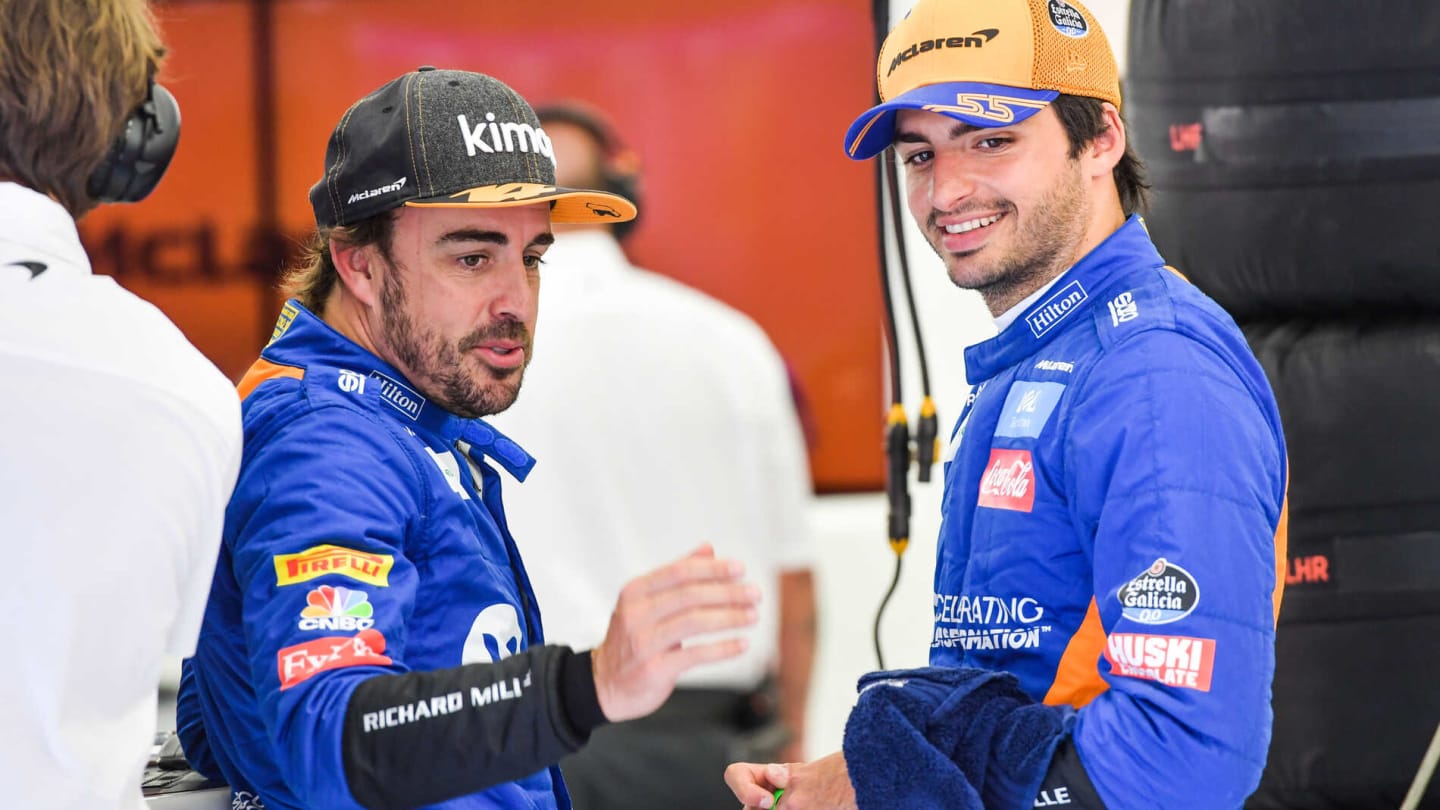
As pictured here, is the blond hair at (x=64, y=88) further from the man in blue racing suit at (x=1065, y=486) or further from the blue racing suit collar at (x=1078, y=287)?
the blue racing suit collar at (x=1078, y=287)

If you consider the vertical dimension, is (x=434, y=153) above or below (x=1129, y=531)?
above

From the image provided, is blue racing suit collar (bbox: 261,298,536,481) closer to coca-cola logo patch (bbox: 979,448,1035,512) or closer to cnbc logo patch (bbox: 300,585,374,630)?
cnbc logo patch (bbox: 300,585,374,630)

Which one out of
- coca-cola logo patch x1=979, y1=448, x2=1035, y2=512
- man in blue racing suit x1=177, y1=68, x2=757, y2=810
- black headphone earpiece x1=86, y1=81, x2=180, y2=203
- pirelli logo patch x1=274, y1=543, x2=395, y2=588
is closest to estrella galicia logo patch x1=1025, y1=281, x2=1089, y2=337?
coca-cola logo patch x1=979, y1=448, x2=1035, y2=512

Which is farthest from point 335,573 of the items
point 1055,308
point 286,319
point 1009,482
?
point 1055,308

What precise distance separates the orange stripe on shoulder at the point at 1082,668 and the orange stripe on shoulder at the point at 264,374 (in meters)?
0.76

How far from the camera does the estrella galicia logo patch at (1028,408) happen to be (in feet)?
4.58

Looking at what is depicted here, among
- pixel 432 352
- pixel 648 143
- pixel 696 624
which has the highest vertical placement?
pixel 648 143

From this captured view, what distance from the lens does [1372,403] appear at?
189 centimetres

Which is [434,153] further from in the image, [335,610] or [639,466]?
[639,466]

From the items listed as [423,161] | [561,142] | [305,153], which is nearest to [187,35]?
[305,153]

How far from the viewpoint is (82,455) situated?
1034mm

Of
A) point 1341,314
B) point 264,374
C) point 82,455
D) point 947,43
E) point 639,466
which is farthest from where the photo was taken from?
point 639,466

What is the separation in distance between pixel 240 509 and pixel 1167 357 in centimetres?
83

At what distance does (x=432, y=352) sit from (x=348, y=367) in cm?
9
